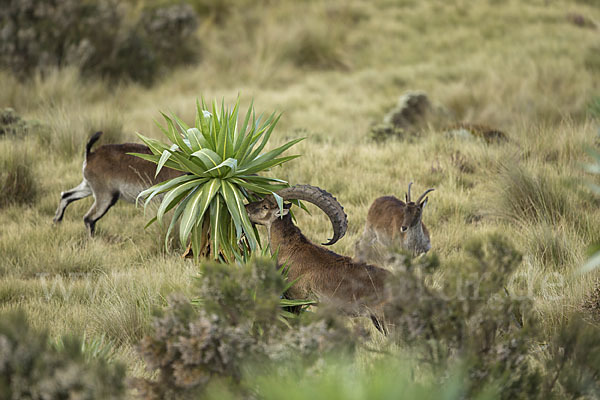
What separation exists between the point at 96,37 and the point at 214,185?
1018 cm

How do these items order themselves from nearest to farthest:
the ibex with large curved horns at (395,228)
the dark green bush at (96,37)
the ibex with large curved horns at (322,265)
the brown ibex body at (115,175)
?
the ibex with large curved horns at (322,265) < the ibex with large curved horns at (395,228) < the brown ibex body at (115,175) < the dark green bush at (96,37)

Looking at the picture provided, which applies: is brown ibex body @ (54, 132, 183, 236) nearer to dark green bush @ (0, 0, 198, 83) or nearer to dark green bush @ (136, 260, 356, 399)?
dark green bush @ (136, 260, 356, 399)

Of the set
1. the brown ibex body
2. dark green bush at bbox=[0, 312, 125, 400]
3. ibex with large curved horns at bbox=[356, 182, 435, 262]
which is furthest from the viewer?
the brown ibex body

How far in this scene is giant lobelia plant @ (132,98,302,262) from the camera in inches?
143

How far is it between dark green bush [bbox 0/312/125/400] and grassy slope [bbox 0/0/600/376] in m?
1.19

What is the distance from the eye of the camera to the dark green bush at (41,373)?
2.06 m

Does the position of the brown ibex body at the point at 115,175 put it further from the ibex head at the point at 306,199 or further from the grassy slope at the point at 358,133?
the ibex head at the point at 306,199

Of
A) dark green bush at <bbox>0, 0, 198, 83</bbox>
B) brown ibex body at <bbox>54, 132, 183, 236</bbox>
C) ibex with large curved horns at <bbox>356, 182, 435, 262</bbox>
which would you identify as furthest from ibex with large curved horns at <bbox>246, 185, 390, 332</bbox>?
dark green bush at <bbox>0, 0, 198, 83</bbox>

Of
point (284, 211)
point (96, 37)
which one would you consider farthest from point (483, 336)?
point (96, 37)

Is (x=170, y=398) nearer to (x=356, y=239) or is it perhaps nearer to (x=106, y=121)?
(x=356, y=239)

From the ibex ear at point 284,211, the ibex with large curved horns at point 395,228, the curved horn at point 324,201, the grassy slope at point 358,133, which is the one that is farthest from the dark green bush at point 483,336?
the ibex with large curved horns at point 395,228

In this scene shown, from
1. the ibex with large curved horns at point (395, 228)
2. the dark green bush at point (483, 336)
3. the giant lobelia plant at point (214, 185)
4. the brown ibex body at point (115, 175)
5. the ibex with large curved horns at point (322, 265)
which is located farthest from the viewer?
the brown ibex body at point (115, 175)

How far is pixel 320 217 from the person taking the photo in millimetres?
5738

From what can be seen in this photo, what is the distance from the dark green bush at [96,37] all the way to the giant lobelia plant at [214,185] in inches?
312
